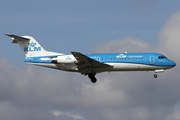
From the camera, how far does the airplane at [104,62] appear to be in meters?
40.3

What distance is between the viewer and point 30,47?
1722 inches

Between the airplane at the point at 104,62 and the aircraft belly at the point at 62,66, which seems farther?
the aircraft belly at the point at 62,66

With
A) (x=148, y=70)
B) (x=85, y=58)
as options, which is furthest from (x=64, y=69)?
(x=148, y=70)

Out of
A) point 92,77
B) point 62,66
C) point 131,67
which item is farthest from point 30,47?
point 131,67

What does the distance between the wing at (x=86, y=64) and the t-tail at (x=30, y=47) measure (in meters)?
5.31

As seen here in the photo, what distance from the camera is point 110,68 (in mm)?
40875

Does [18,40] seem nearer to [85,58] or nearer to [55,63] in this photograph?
[55,63]

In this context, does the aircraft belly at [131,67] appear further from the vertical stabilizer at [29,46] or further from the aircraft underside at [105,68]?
the vertical stabilizer at [29,46]

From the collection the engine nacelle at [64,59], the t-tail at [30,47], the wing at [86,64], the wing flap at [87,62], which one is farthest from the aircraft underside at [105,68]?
the t-tail at [30,47]

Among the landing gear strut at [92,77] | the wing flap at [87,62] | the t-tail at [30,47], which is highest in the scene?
the t-tail at [30,47]

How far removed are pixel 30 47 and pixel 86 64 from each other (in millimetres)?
8884

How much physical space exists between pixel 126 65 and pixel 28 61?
13582mm

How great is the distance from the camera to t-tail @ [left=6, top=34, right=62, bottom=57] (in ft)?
143

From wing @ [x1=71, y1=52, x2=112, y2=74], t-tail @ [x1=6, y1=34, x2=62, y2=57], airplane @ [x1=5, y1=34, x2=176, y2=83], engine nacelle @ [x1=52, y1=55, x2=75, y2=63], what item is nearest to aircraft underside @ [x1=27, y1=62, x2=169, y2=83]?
airplane @ [x1=5, y1=34, x2=176, y2=83]
